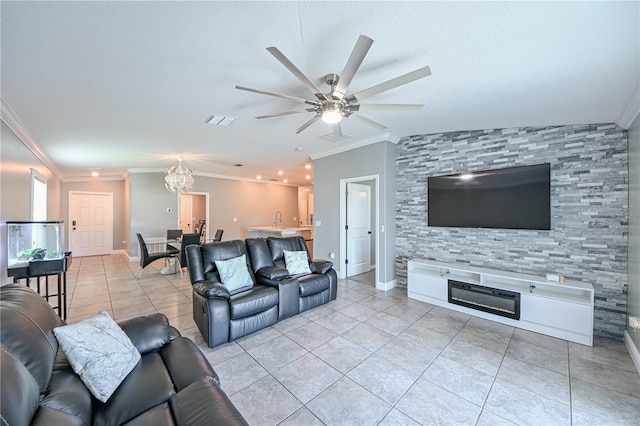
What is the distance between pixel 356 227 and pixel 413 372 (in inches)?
130

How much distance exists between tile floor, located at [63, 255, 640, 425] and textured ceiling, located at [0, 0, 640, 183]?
100 inches

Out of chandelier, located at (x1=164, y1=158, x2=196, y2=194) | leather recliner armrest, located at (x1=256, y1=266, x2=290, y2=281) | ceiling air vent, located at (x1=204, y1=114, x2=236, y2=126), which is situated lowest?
leather recliner armrest, located at (x1=256, y1=266, x2=290, y2=281)

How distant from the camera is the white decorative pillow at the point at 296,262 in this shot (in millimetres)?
3713

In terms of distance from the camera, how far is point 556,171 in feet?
10.2

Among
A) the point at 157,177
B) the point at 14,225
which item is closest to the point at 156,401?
the point at 14,225

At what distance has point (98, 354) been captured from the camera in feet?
4.58

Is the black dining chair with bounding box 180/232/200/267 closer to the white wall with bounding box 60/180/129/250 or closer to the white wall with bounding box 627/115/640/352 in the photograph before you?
the white wall with bounding box 60/180/129/250

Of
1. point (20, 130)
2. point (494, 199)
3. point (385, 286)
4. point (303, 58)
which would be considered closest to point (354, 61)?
point (303, 58)

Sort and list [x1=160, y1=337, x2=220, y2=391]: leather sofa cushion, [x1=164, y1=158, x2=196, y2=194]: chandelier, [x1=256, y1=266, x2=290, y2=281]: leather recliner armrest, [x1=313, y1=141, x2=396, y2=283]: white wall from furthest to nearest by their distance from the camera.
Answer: [x1=164, y1=158, x2=196, y2=194]: chandelier, [x1=313, y1=141, x2=396, y2=283]: white wall, [x1=256, y1=266, x2=290, y2=281]: leather recliner armrest, [x1=160, y1=337, x2=220, y2=391]: leather sofa cushion

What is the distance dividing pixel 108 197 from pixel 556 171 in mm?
11385

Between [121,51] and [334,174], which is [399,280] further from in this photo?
[121,51]

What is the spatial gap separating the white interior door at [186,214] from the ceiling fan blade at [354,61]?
30.9ft

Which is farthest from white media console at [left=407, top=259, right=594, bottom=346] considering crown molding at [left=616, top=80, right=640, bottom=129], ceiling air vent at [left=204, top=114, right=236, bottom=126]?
ceiling air vent at [left=204, top=114, right=236, bottom=126]

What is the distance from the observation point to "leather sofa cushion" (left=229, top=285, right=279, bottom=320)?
2.70m
